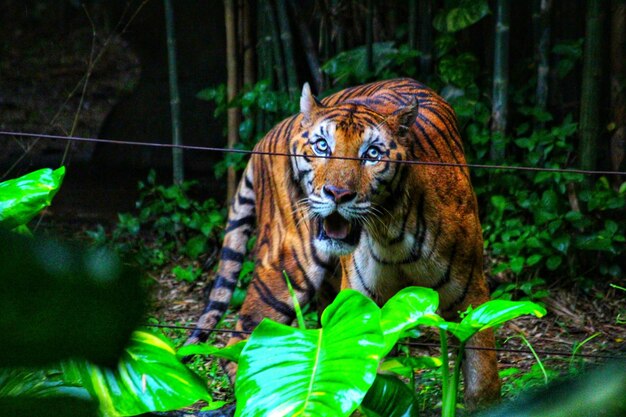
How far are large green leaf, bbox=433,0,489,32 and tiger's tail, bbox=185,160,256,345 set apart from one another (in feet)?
4.96

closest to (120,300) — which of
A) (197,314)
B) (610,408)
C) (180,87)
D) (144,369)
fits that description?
(610,408)

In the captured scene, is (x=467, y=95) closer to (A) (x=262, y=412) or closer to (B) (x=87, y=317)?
(A) (x=262, y=412)

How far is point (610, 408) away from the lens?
41cm

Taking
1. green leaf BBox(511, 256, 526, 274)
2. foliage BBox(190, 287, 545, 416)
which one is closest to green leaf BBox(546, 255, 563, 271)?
green leaf BBox(511, 256, 526, 274)

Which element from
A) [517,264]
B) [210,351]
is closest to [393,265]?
[210,351]

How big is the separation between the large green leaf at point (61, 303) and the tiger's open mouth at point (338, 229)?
2745 mm

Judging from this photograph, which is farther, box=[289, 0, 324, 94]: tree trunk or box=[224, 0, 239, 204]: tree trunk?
box=[224, 0, 239, 204]: tree trunk

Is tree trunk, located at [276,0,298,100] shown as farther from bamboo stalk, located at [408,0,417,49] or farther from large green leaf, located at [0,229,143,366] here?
large green leaf, located at [0,229,143,366]

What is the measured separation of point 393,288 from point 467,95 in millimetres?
2033

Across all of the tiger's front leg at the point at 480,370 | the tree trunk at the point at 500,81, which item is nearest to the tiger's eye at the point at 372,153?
the tiger's front leg at the point at 480,370

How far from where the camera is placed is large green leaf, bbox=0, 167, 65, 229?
272 cm

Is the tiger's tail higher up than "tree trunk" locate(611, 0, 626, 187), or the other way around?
"tree trunk" locate(611, 0, 626, 187)

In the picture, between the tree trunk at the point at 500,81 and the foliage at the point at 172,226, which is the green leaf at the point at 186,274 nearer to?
the foliage at the point at 172,226

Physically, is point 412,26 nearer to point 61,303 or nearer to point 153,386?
point 153,386
